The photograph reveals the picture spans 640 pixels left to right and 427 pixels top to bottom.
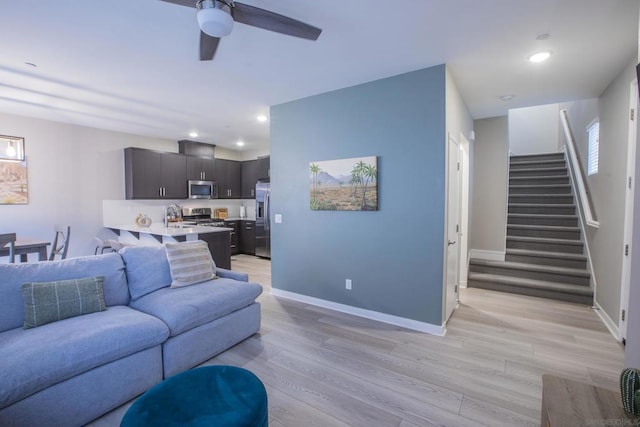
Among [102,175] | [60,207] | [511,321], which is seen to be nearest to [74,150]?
[102,175]

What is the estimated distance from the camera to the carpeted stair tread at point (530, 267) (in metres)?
4.07

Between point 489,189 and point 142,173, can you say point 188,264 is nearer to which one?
point 142,173

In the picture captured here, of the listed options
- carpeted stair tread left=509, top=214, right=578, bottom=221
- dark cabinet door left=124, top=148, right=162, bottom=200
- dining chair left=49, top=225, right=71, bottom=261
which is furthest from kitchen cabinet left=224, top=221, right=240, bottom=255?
carpeted stair tread left=509, top=214, right=578, bottom=221

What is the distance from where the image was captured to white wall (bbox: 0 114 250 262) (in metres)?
4.56

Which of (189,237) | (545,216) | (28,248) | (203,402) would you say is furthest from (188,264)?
(545,216)

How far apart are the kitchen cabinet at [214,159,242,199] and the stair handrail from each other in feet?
22.4

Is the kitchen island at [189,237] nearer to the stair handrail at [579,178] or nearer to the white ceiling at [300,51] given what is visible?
the white ceiling at [300,51]

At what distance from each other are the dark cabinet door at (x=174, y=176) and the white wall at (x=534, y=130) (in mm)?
7864

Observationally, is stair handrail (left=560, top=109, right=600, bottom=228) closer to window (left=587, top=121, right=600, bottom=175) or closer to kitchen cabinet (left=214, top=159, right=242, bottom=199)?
window (left=587, top=121, right=600, bottom=175)

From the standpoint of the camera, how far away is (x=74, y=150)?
505 centimetres

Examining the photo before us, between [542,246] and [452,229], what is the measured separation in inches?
99.5

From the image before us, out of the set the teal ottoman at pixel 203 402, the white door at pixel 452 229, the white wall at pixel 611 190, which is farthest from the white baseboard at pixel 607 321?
the teal ottoman at pixel 203 402

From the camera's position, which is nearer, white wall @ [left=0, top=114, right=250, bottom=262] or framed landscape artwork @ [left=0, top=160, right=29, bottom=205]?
framed landscape artwork @ [left=0, top=160, right=29, bottom=205]

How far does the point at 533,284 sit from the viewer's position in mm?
4164
